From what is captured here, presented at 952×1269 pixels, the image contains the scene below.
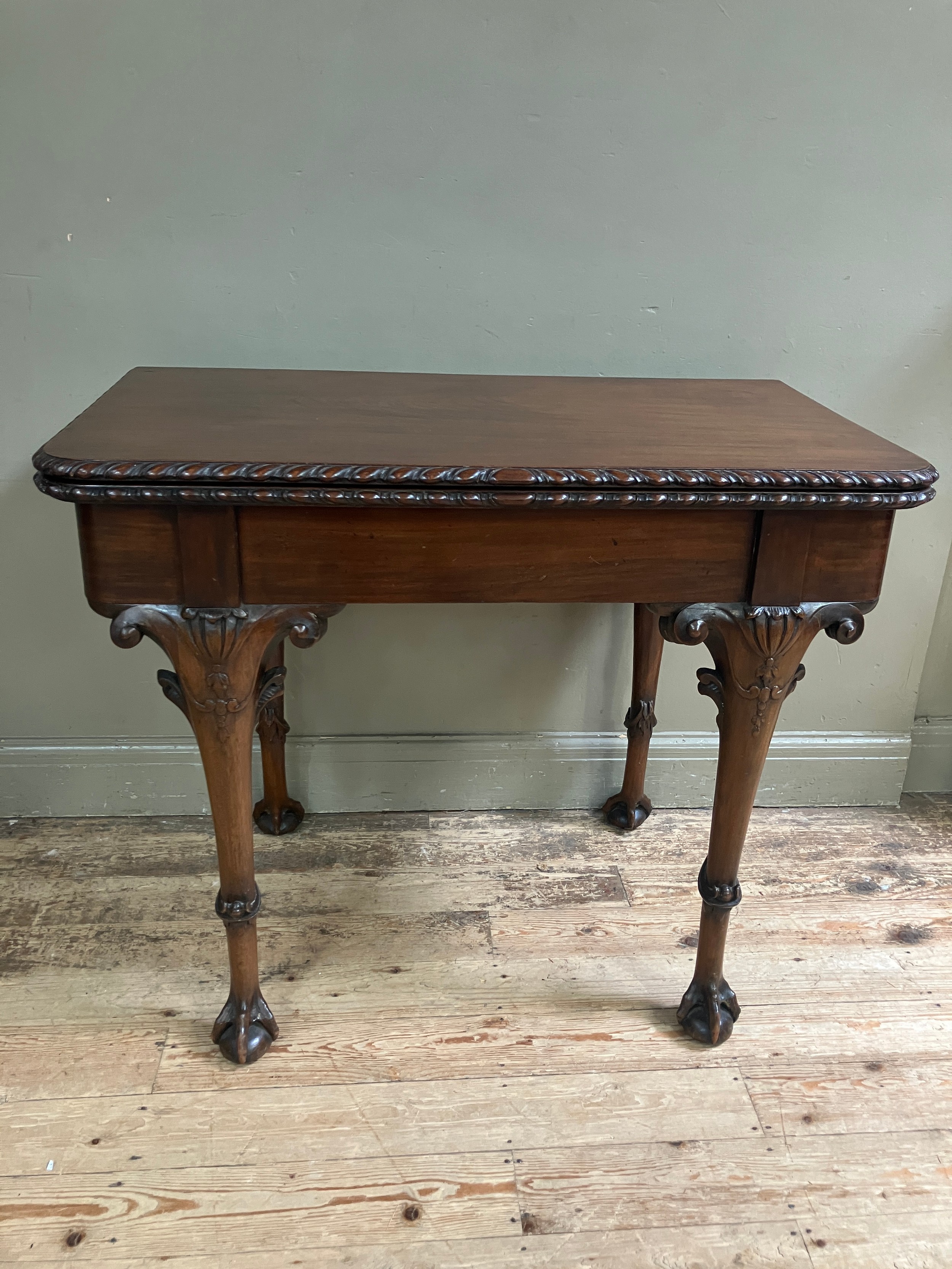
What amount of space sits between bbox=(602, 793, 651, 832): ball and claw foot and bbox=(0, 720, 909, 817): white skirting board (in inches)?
2.0

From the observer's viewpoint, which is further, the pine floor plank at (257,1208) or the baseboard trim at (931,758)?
the baseboard trim at (931,758)

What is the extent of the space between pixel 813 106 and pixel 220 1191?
1.95m

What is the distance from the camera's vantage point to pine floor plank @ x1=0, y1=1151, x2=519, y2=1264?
114 cm

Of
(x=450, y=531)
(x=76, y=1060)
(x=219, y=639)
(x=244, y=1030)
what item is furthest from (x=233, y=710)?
(x=76, y=1060)

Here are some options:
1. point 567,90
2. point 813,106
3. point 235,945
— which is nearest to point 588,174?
point 567,90

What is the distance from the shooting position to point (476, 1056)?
1413 millimetres

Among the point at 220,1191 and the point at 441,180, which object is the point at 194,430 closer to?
the point at 441,180

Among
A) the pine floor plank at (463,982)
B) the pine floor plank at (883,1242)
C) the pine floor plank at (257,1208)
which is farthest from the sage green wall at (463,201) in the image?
the pine floor plank at (883,1242)

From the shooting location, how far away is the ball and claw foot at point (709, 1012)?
1.44m

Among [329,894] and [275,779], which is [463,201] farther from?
[329,894]

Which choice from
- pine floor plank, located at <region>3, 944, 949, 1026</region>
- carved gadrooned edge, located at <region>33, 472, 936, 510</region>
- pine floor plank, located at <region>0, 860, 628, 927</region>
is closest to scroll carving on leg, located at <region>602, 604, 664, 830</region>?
pine floor plank, located at <region>0, 860, 628, 927</region>

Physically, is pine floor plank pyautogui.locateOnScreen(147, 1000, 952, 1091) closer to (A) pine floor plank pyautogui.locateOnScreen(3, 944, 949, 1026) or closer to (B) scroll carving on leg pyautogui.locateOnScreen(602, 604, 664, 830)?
(A) pine floor plank pyautogui.locateOnScreen(3, 944, 949, 1026)

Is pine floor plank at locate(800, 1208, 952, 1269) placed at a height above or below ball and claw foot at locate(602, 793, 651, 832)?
above

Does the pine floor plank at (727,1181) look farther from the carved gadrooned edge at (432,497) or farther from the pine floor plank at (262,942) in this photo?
the carved gadrooned edge at (432,497)
